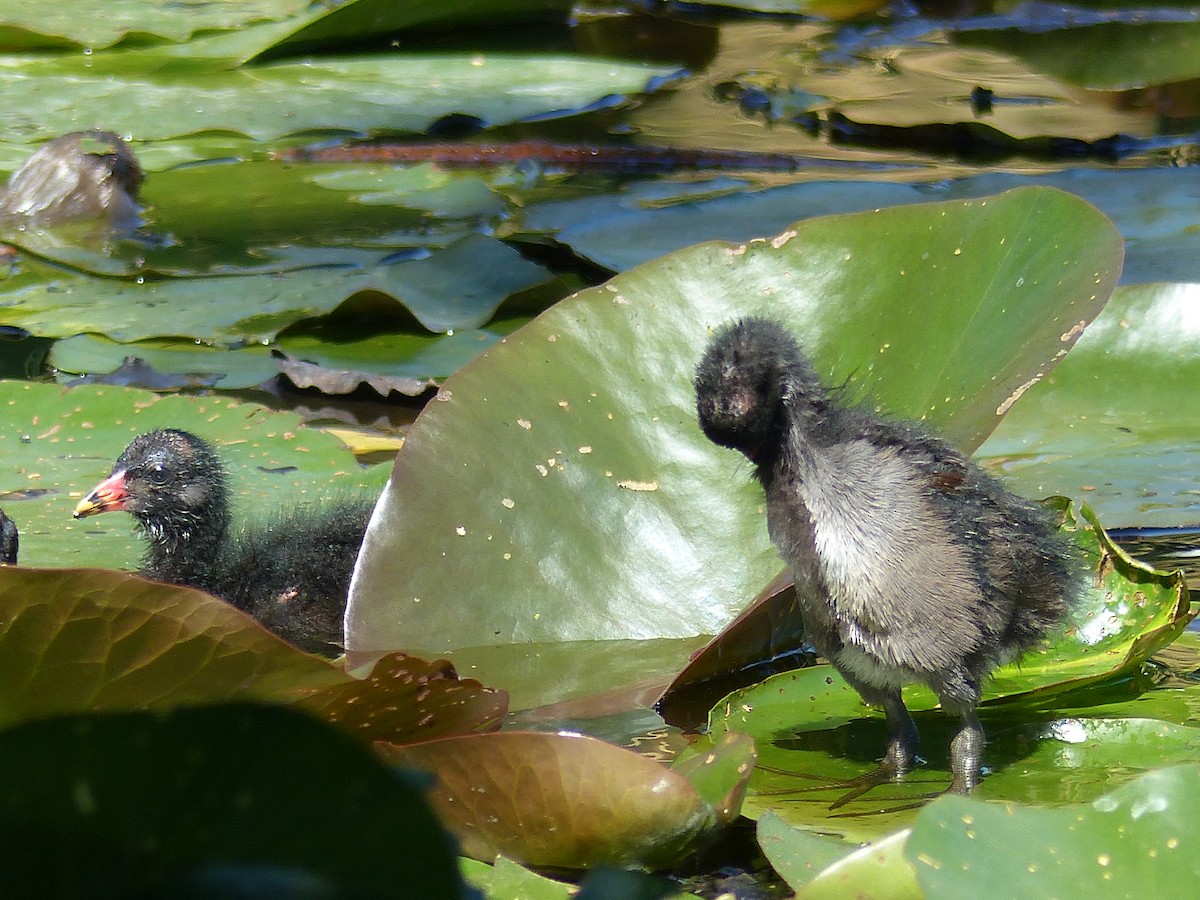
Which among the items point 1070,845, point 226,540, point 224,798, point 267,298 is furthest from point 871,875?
point 267,298

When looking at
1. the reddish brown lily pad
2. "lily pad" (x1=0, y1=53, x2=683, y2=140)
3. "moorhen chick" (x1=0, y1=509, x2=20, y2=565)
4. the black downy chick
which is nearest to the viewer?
the reddish brown lily pad

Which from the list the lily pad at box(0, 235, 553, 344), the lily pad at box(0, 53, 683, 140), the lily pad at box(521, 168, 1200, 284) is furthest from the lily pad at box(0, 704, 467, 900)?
the lily pad at box(0, 53, 683, 140)

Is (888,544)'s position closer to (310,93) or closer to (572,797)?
(572,797)

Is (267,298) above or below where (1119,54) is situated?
below

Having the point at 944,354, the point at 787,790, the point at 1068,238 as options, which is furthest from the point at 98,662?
the point at 1068,238

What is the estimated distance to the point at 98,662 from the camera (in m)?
1.42

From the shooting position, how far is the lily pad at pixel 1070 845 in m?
1.31

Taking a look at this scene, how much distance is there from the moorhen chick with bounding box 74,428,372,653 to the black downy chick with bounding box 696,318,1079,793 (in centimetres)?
118

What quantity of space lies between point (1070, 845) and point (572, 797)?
559 mm

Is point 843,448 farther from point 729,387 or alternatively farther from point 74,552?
point 74,552

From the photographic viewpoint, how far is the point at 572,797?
1.64m

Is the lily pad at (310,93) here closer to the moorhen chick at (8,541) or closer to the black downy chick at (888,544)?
the moorhen chick at (8,541)

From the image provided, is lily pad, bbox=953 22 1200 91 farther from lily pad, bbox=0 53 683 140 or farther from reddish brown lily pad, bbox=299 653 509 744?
reddish brown lily pad, bbox=299 653 509 744

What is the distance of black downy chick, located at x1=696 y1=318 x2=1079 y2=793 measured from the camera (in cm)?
207
